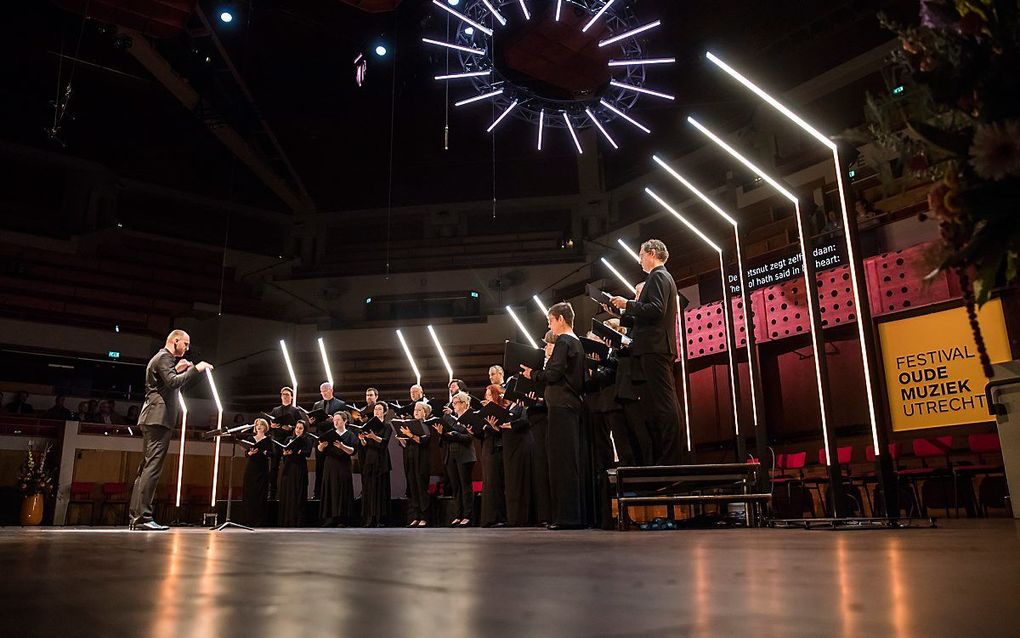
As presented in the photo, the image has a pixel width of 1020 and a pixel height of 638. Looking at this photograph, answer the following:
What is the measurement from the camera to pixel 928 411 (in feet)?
25.4

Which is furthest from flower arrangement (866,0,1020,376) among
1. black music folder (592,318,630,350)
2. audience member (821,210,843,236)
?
audience member (821,210,843,236)

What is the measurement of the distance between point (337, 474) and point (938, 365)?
7.58 metres

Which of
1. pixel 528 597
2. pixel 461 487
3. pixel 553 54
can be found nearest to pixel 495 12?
pixel 553 54

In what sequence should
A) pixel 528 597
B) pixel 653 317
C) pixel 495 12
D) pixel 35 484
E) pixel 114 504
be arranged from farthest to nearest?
pixel 114 504, pixel 35 484, pixel 495 12, pixel 653 317, pixel 528 597

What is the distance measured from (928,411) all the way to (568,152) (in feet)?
35.7

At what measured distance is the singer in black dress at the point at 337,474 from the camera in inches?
351

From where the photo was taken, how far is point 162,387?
5.86 meters

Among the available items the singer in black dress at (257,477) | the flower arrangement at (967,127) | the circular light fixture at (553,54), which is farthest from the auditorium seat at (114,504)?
the flower arrangement at (967,127)

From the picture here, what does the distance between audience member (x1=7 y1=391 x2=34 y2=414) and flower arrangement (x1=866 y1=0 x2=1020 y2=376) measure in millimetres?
14652

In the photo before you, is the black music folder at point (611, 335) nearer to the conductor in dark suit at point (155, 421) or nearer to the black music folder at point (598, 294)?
the black music folder at point (598, 294)

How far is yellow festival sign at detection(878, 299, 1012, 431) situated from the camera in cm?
730

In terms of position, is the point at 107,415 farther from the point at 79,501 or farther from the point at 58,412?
the point at 79,501

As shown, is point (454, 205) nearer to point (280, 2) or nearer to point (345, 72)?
point (345, 72)

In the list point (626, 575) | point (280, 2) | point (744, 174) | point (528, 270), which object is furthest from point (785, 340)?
point (280, 2)
